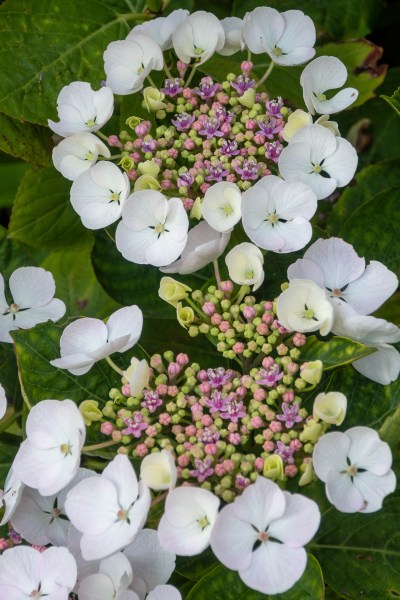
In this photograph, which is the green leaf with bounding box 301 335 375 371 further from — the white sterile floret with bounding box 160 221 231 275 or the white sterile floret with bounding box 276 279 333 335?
the white sterile floret with bounding box 160 221 231 275

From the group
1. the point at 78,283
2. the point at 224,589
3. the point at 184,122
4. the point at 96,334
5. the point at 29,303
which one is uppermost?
the point at 184,122

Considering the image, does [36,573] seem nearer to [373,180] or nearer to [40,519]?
[40,519]

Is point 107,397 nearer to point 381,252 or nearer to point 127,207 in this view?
point 127,207

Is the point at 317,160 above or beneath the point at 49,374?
above

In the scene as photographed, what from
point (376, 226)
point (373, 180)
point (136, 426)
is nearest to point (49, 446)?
point (136, 426)

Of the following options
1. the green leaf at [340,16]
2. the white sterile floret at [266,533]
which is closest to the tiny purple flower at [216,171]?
the white sterile floret at [266,533]

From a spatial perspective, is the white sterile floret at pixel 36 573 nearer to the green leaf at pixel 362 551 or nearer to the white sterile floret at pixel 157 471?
the white sterile floret at pixel 157 471

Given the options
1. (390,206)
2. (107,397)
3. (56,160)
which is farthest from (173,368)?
(390,206)
